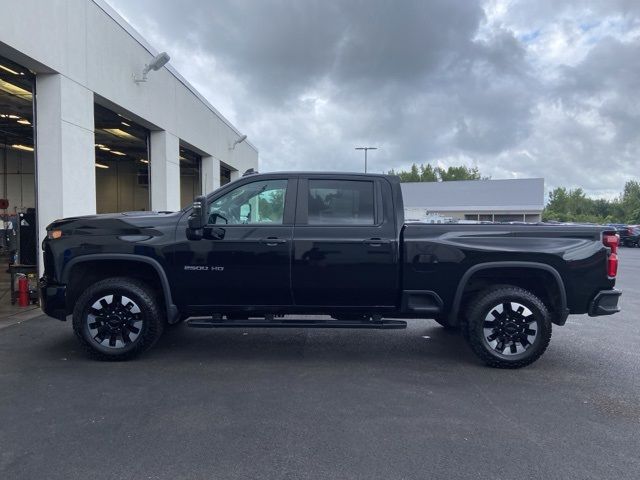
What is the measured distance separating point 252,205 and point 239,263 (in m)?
0.68

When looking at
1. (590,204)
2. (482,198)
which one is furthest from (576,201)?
(482,198)

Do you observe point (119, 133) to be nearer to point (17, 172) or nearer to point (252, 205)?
point (17, 172)

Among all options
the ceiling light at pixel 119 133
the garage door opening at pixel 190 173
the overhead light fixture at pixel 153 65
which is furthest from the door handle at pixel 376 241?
the garage door opening at pixel 190 173

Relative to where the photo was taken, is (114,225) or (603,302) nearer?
(603,302)

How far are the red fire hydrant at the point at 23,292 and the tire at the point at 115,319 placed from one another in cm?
388

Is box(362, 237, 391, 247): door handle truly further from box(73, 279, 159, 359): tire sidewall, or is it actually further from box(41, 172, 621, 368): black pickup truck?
box(73, 279, 159, 359): tire sidewall

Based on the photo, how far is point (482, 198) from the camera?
51.9 metres

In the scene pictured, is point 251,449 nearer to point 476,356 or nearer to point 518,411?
point 518,411

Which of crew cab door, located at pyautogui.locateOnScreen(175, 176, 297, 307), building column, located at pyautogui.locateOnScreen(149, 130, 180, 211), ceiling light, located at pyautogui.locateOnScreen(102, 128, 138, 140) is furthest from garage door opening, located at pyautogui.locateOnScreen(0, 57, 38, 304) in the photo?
crew cab door, located at pyautogui.locateOnScreen(175, 176, 297, 307)

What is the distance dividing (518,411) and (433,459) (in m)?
1.21

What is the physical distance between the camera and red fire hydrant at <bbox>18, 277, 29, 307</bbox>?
825cm

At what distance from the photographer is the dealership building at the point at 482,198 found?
4962cm

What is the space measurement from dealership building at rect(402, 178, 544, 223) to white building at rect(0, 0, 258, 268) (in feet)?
115

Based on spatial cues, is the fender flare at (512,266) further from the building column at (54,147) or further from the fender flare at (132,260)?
the building column at (54,147)
